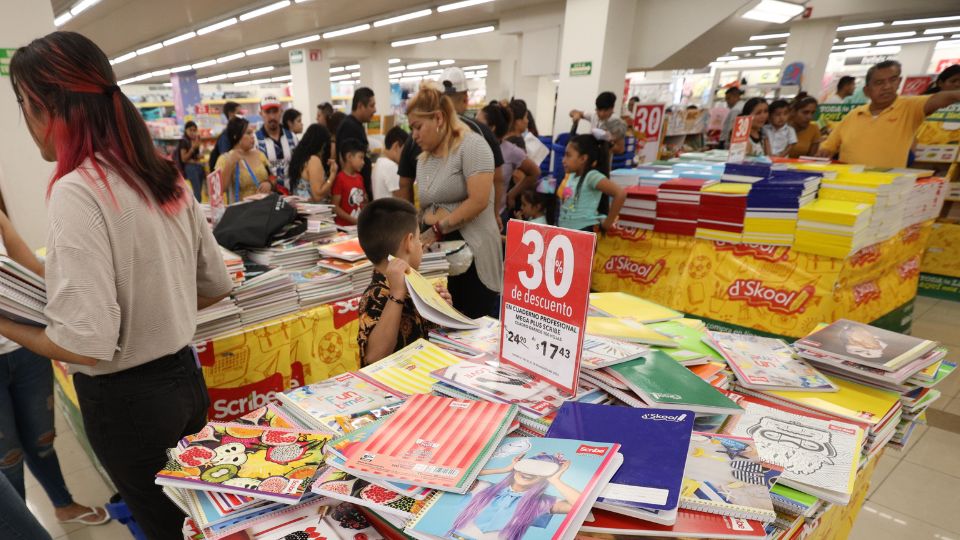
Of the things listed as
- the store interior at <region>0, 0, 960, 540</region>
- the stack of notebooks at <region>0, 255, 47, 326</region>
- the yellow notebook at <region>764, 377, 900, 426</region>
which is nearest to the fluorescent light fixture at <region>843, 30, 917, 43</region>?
the store interior at <region>0, 0, 960, 540</region>

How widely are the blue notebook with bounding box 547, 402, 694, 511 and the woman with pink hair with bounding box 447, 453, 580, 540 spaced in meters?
0.09

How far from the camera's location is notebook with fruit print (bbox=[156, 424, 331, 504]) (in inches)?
34.9

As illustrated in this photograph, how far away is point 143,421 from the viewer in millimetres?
1378

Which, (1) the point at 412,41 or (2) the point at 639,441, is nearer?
(2) the point at 639,441

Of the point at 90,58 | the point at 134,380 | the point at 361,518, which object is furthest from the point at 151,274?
the point at 361,518

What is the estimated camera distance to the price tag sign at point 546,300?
1170mm

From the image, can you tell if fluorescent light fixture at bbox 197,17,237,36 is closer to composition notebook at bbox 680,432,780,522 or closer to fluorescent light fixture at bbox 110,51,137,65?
fluorescent light fixture at bbox 110,51,137,65

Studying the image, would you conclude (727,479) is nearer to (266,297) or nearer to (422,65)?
(266,297)

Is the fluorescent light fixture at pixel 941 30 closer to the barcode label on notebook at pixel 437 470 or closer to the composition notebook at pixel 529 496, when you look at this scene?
the composition notebook at pixel 529 496

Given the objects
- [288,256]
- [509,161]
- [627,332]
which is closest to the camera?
[627,332]

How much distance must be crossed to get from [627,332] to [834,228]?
232 centimetres

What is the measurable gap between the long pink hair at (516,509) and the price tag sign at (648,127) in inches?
273

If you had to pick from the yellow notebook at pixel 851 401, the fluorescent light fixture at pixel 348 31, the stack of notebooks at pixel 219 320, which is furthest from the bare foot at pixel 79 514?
the fluorescent light fixture at pixel 348 31

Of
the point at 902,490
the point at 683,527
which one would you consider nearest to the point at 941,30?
the point at 902,490
